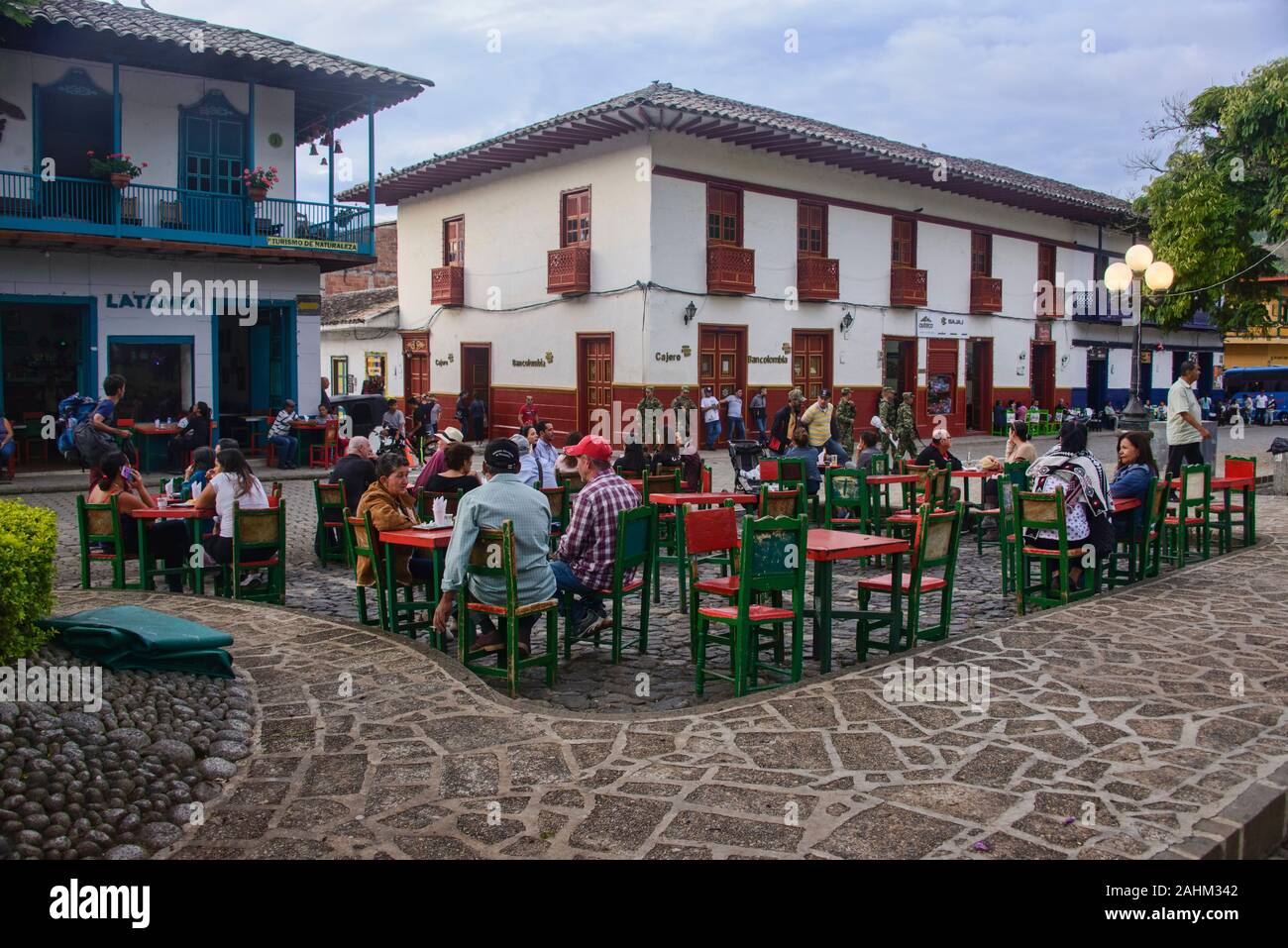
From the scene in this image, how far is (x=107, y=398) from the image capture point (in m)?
13.8

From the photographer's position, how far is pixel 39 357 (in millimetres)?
18594

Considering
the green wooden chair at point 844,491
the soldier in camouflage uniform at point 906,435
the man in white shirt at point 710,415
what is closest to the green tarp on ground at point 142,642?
the green wooden chair at point 844,491

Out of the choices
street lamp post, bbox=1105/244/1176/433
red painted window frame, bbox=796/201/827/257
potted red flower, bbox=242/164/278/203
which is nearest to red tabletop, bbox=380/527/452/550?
street lamp post, bbox=1105/244/1176/433

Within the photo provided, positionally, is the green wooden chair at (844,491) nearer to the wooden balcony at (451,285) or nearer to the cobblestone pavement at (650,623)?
the cobblestone pavement at (650,623)

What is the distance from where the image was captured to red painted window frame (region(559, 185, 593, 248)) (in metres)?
21.8

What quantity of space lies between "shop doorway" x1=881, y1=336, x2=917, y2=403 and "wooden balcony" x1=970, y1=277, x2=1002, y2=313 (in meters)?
2.62

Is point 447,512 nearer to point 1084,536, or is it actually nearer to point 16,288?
point 1084,536

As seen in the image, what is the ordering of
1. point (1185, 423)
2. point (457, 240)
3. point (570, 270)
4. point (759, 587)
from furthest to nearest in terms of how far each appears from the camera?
1. point (457, 240)
2. point (570, 270)
3. point (1185, 423)
4. point (759, 587)

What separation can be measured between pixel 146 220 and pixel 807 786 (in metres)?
16.9

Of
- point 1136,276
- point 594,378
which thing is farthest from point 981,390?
point 1136,276

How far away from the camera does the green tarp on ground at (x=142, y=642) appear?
5.22 m

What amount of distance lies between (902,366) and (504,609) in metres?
21.7

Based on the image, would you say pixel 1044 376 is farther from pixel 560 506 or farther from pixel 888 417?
pixel 560 506

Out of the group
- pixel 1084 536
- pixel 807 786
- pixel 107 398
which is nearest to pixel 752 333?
pixel 107 398
